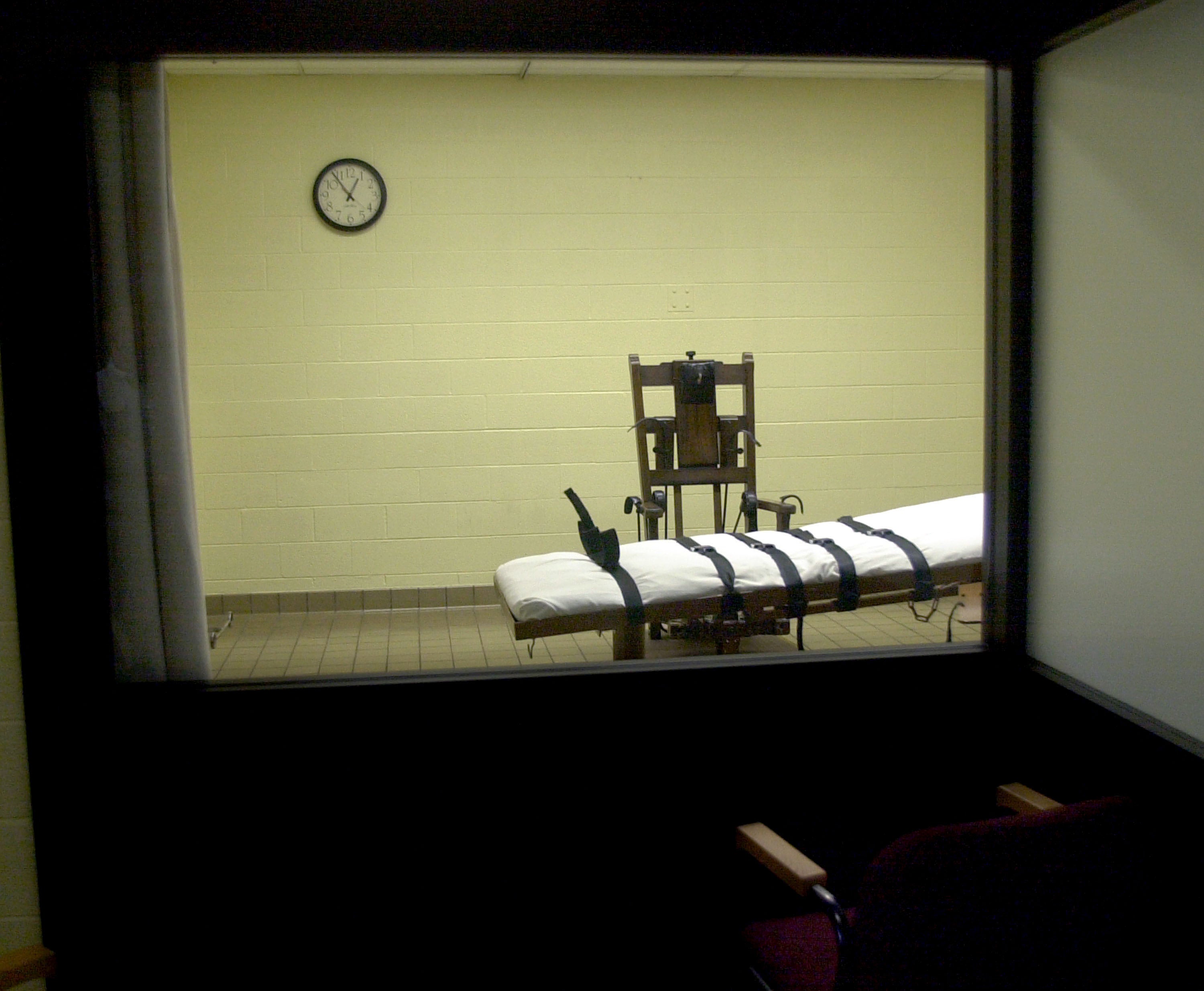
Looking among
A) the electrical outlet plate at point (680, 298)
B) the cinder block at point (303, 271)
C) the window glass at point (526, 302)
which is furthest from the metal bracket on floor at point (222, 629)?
the electrical outlet plate at point (680, 298)

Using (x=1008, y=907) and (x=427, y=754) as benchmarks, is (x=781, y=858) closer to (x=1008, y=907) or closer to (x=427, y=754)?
(x=1008, y=907)

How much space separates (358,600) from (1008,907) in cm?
393

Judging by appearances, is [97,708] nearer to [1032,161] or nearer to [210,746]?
[210,746]

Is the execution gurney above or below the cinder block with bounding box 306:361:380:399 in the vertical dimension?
below

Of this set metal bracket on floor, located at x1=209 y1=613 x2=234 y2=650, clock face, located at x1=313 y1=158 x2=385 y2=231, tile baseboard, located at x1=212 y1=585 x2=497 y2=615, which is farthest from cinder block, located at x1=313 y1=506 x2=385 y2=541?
clock face, located at x1=313 y1=158 x2=385 y2=231

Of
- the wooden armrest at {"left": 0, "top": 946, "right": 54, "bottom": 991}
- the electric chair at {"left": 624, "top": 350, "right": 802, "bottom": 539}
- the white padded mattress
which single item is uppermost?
the electric chair at {"left": 624, "top": 350, "right": 802, "bottom": 539}

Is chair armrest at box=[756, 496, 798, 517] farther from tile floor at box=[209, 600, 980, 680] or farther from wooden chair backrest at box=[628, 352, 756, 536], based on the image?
tile floor at box=[209, 600, 980, 680]

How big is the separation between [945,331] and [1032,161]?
315 cm

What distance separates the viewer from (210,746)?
206 cm

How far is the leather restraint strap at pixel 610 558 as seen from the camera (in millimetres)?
3133

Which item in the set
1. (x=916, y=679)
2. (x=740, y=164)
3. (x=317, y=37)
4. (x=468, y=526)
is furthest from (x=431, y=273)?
(x=916, y=679)

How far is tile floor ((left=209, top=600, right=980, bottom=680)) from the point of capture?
13.1 ft

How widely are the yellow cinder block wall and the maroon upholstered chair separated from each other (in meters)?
3.71

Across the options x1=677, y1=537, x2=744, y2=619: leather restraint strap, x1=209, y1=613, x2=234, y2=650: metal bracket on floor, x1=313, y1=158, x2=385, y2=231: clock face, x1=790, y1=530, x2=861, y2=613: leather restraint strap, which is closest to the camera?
x1=677, y1=537, x2=744, y2=619: leather restraint strap
